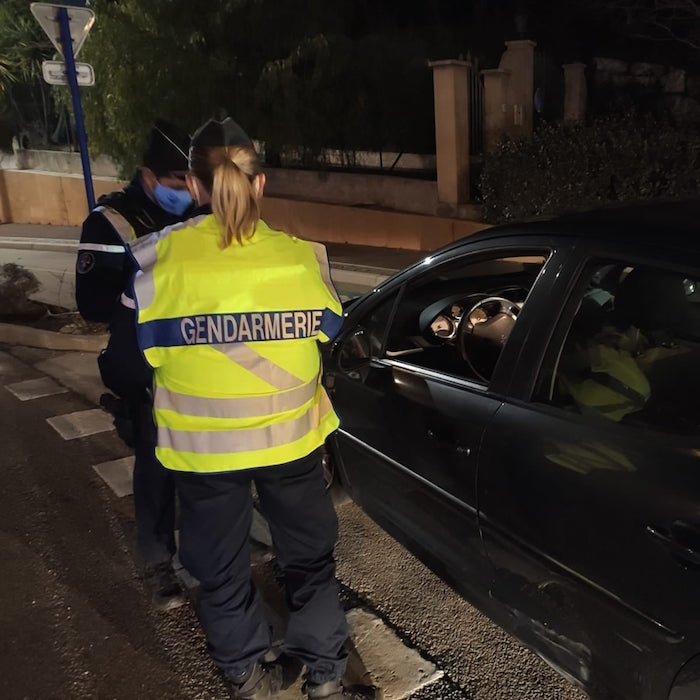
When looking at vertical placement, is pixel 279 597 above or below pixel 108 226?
below

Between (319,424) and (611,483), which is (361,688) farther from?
(611,483)

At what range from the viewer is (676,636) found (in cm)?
165

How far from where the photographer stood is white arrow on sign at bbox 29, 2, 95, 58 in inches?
233

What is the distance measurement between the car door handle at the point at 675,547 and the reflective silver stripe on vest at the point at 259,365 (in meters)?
1.04

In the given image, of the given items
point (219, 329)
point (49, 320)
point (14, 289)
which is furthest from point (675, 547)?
point (14, 289)

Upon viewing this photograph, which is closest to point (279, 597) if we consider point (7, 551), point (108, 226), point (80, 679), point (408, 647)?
point (408, 647)

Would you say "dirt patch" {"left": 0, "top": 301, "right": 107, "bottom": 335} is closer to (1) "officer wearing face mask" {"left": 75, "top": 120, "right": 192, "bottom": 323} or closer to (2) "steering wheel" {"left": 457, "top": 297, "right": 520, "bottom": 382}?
(1) "officer wearing face mask" {"left": 75, "top": 120, "right": 192, "bottom": 323}

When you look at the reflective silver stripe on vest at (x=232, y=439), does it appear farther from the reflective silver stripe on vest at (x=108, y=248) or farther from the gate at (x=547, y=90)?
the gate at (x=547, y=90)

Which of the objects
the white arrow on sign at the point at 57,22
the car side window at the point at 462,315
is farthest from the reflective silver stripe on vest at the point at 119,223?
the white arrow on sign at the point at 57,22

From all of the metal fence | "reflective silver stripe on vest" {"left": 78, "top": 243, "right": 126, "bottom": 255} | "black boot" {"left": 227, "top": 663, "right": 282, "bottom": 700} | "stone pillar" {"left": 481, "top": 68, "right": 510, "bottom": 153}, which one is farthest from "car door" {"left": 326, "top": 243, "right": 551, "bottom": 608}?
the metal fence

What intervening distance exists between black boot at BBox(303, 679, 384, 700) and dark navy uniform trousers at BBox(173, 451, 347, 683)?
0.03 m

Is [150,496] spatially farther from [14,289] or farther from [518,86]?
[518,86]

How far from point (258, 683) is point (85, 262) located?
62.0 inches

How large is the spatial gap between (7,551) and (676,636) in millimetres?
3005
